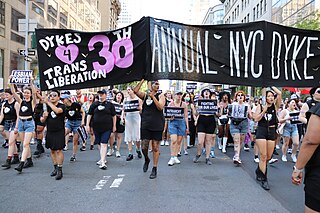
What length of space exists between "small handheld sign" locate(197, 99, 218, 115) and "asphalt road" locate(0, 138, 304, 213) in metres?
1.35

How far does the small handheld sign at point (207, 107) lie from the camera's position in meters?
8.59

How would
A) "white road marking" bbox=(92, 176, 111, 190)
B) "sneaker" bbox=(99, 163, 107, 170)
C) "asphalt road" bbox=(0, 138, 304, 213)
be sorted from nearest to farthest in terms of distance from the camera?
"asphalt road" bbox=(0, 138, 304, 213) → "white road marking" bbox=(92, 176, 111, 190) → "sneaker" bbox=(99, 163, 107, 170)

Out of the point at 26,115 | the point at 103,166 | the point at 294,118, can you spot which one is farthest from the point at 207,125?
the point at 26,115

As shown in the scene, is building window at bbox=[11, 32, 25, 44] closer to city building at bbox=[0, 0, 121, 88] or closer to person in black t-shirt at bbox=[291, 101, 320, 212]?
city building at bbox=[0, 0, 121, 88]

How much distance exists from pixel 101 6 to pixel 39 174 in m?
82.6

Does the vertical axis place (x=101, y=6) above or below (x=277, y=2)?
above

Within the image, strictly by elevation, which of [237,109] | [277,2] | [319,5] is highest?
[277,2]

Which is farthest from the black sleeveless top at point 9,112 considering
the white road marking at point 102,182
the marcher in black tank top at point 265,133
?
the marcher in black tank top at point 265,133

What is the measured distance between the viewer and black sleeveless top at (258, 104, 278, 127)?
6.27m

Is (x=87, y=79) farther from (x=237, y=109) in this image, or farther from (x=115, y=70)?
(x=237, y=109)

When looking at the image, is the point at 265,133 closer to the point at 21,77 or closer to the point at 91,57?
the point at 91,57

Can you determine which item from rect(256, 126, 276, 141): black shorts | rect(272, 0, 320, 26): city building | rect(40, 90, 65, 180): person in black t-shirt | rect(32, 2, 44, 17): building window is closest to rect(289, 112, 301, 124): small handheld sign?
rect(256, 126, 276, 141): black shorts

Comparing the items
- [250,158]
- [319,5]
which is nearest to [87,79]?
[250,158]

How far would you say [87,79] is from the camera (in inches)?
233
